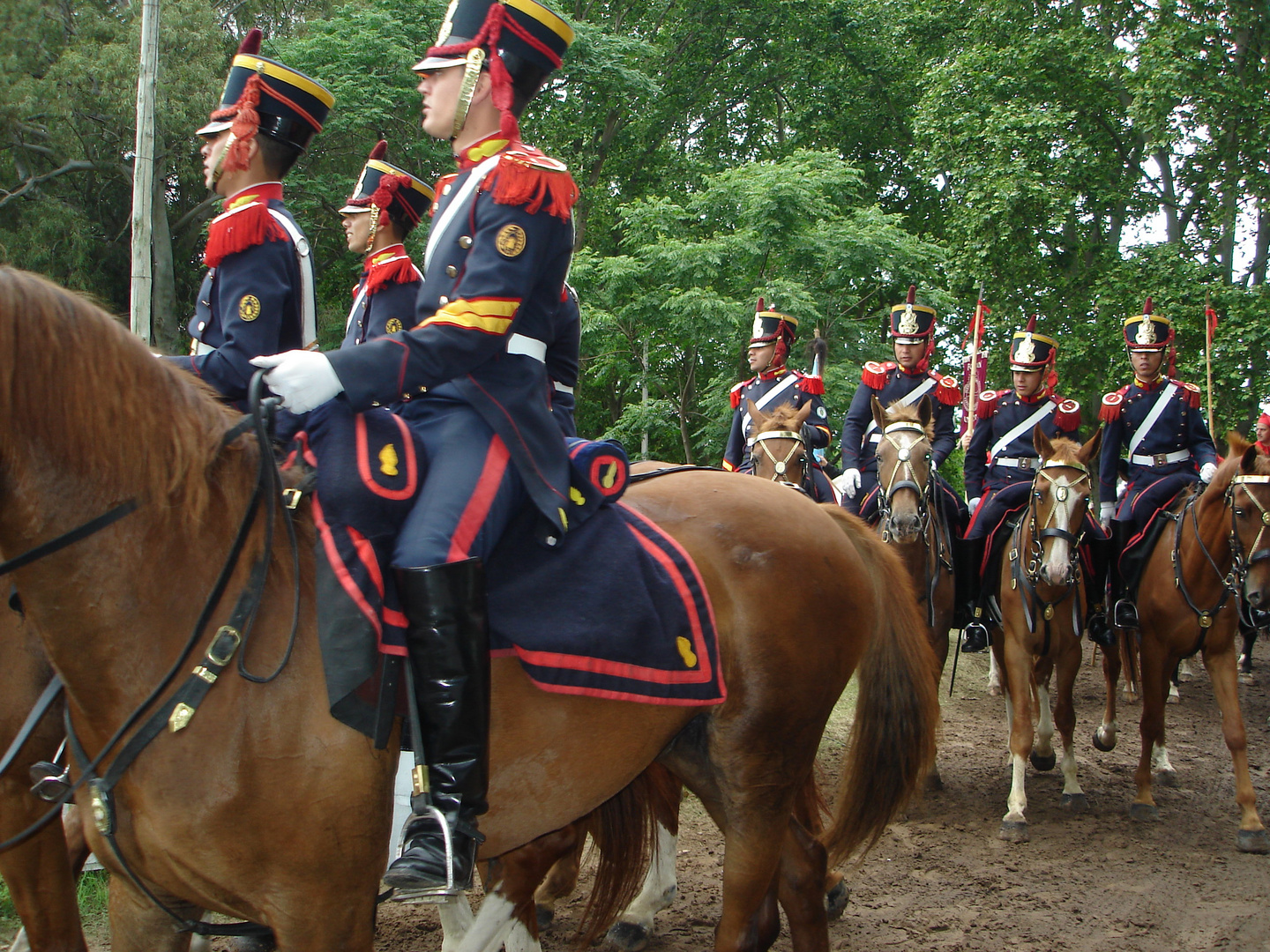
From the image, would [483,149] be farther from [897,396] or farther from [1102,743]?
[1102,743]

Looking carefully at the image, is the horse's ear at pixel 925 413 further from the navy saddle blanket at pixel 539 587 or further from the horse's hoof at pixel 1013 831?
the navy saddle blanket at pixel 539 587

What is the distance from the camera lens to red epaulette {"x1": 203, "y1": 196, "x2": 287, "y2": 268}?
3.23 meters

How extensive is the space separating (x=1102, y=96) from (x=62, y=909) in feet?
73.8

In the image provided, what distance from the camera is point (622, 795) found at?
404 centimetres

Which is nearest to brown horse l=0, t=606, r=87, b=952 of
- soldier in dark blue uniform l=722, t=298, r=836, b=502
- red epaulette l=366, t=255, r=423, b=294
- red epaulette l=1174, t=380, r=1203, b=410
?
red epaulette l=366, t=255, r=423, b=294

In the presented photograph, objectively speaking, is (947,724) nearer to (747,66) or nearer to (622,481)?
(622,481)

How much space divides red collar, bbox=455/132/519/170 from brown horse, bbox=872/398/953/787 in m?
4.25

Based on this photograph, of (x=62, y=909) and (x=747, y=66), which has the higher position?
A: (x=747, y=66)

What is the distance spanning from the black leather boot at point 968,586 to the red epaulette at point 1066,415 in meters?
1.17

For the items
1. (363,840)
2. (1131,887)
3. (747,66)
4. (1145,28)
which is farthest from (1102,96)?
(363,840)

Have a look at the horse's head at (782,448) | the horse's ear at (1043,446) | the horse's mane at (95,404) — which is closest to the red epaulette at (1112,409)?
the horse's ear at (1043,446)

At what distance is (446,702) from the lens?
238 cm

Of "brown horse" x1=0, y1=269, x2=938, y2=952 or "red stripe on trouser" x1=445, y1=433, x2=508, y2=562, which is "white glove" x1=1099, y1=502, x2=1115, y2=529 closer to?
"brown horse" x1=0, y1=269, x2=938, y2=952

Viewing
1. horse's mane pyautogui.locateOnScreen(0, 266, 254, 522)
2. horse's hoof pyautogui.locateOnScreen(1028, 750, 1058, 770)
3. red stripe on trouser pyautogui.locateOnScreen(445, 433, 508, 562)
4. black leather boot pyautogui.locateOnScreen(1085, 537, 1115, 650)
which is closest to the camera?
horse's mane pyautogui.locateOnScreen(0, 266, 254, 522)
